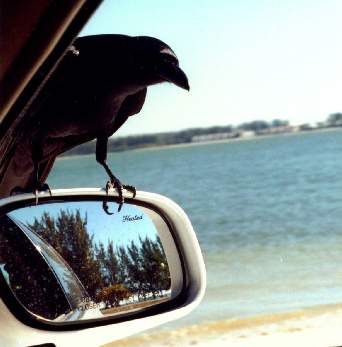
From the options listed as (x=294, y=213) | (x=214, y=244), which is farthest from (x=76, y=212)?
(x=294, y=213)

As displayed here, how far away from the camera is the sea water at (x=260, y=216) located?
1143 cm

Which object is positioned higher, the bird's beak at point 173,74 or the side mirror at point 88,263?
the bird's beak at point 173,74

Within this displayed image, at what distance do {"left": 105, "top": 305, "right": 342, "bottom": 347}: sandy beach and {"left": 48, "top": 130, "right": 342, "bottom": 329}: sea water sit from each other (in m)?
0.47

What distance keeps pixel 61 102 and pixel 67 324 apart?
1.36ft

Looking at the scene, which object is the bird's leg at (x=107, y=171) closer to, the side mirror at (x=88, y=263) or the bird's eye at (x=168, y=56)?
the side mirror at (x=88, y=263)

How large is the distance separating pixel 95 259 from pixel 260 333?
271 inches

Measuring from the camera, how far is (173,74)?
4.70 ft

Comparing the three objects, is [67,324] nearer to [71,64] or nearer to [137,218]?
[137,218]

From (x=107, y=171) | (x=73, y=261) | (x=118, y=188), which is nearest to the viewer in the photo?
(x=73, y=261)

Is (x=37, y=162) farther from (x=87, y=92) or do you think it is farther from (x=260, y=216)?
(x=260, y=216)

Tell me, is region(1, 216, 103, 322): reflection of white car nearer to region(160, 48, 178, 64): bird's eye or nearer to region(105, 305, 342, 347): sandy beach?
region(160, 48, 178, 64): bird's eye

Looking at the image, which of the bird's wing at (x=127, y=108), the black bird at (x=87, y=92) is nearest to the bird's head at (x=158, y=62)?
the black bird at (x=87, y=92)

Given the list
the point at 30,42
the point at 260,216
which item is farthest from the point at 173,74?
the point at 260,216

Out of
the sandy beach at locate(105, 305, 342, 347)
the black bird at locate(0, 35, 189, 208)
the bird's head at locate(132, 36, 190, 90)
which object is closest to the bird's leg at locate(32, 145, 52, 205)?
the black bird at locate(0, 35, 189, 208)
